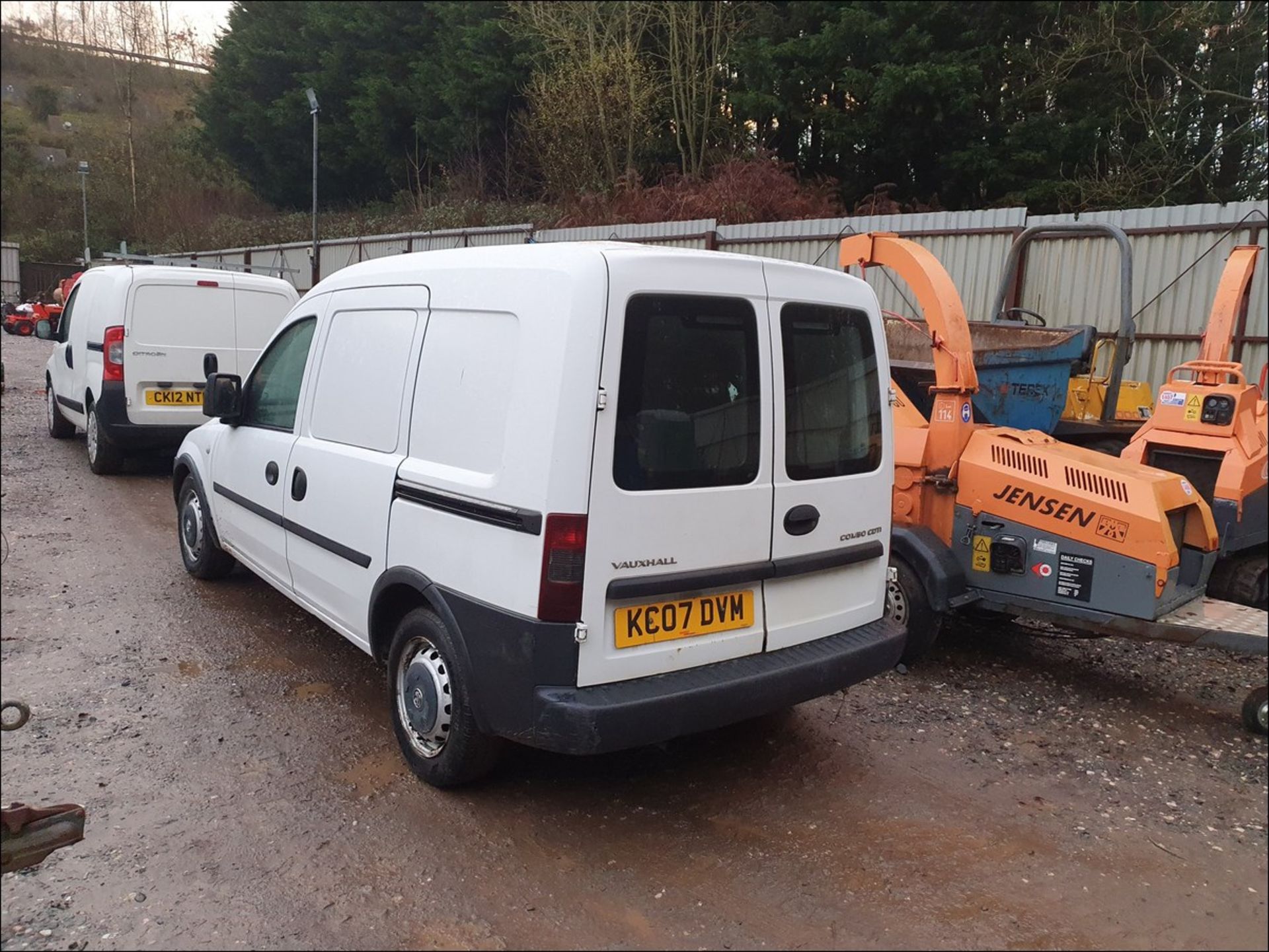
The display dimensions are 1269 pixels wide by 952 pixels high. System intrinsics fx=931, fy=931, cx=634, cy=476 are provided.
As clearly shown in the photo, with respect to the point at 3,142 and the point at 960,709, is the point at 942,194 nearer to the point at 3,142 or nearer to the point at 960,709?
the point at 960,709

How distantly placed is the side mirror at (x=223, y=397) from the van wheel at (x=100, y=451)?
14.3 ft

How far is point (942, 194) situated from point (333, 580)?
1636 centimetres

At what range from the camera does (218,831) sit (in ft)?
10.7

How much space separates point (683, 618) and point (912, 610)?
2.12 metres

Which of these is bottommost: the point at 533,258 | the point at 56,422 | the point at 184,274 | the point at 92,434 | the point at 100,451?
the point at 56,422

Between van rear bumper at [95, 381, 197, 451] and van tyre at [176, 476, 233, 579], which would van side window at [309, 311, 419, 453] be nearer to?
van tyre at [176, 476, 233, 579]

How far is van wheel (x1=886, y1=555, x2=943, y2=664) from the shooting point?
16.1 ft

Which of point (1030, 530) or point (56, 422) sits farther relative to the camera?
point (56, 422)

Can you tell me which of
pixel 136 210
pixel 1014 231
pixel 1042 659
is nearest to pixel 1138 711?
pixel 1042 659

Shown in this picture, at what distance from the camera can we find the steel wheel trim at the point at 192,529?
591 cm

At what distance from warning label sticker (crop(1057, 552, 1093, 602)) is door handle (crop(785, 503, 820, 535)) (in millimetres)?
1698

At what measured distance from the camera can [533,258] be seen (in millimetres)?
3248

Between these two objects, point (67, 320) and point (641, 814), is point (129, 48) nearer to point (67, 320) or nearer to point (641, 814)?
point (641, 814)

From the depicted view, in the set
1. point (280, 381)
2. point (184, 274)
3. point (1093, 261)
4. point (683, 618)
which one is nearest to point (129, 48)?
point (280, 381)
